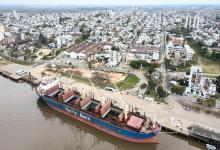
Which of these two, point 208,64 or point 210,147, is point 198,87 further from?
point 208,64

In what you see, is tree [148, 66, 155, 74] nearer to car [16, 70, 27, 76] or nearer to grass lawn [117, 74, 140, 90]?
grass lawn [117, 74, 140, 90]

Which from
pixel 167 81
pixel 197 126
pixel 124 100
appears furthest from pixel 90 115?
pixel 167 81

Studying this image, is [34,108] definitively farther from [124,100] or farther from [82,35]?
[82,35]

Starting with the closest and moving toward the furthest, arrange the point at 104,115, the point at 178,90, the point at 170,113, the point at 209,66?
the point at 104,115 < the point at 170,113 < the point at 178,90 < the point at 209,66

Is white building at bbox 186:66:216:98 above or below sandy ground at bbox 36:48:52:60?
below

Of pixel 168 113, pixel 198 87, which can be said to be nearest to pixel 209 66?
pixel 198 87

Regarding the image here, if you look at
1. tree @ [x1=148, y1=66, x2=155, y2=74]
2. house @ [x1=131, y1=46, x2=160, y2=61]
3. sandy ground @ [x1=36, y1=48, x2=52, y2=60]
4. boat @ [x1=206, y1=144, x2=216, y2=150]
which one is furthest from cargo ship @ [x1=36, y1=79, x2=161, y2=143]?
house @ [x1=131, y1=46, x2=160, y2=61]

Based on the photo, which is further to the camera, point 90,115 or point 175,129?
point 90,115
